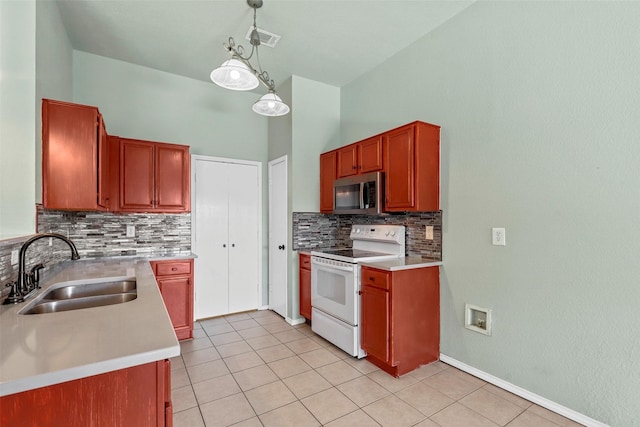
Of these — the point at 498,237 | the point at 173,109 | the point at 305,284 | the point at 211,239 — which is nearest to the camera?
the point at 498,237

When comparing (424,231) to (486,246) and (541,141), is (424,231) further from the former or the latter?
(541,141)

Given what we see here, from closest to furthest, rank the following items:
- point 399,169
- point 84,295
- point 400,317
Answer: point 84,295 < point 400,317 < point 399,169

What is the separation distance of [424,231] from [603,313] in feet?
4.51

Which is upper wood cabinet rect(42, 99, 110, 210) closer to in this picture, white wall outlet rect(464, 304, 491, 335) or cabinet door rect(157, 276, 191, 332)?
cabinet door rect(157, 276, 191, 332)

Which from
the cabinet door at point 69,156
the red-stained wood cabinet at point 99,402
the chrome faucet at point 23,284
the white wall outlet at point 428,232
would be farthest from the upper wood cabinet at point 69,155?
the white wall outlet at point 428,232

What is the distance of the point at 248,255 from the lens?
418cm

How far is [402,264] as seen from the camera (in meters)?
2.57

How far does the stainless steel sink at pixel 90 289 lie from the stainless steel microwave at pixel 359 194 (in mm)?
2093

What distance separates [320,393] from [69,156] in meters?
2.47

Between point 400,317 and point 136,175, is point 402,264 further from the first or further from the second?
point 136,175

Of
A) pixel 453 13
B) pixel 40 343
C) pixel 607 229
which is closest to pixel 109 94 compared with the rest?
pixel 40 343

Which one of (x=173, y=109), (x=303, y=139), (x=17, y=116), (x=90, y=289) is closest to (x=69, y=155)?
(x=17, y=116)

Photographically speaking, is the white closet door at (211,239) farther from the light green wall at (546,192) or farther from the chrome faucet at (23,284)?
the light green wall at (546,192)

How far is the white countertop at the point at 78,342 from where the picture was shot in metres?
0.82
